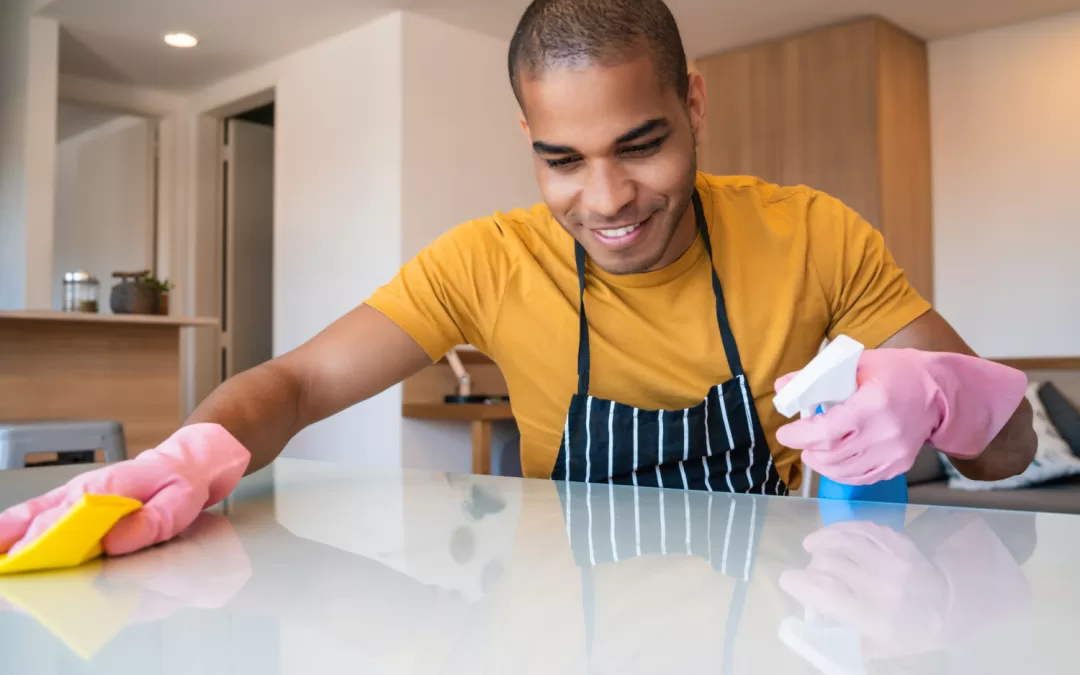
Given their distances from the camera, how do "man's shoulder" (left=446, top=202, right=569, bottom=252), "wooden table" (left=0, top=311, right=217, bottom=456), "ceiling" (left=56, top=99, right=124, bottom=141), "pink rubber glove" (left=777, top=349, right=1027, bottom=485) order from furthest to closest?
"ceiling" (left=56, top=99, right=124, bottom=141)
"wooden table" (left=0, top=311, right=217, bottom=456)
"man's shoulder" (left=446, top=202, right=569, bottom=252)
"pink rubber glove" (left=777, top=349, right=1027, bottom=485)

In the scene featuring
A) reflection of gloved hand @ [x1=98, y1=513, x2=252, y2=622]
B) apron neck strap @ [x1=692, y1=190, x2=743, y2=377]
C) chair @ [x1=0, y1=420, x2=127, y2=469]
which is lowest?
chair @ [x1=0, y1=420, x2=127, y2=469]

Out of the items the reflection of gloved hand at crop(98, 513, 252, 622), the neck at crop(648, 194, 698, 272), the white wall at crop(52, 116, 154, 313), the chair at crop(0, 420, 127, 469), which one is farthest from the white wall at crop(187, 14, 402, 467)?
the reflection of gloved hand at crop(98, 513, 252, 622)

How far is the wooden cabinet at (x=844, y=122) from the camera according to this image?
430cm

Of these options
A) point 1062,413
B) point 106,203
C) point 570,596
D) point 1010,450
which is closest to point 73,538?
point 570,596

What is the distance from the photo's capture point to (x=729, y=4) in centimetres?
417

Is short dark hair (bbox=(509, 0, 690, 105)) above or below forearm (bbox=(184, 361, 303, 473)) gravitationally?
above

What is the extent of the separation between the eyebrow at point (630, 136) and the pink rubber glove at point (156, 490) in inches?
20.6

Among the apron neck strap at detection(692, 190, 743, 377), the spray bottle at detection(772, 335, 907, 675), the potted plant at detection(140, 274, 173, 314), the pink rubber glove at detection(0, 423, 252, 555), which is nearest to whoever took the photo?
the spray bottle at detection(772, 335, 907, 675)

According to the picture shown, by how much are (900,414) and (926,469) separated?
2460 millimetres

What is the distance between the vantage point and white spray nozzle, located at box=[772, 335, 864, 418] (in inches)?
26.6

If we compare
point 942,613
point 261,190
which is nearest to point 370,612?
point 942,613

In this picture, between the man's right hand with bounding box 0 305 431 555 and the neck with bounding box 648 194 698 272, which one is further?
the neck with bounding box 648 194 698 272

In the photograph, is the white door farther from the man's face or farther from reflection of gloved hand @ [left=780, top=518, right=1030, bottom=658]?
reflection of gloved hand @ [left=780, top=518, right=1030, bottom=658]

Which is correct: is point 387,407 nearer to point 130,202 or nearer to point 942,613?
point 130,202
